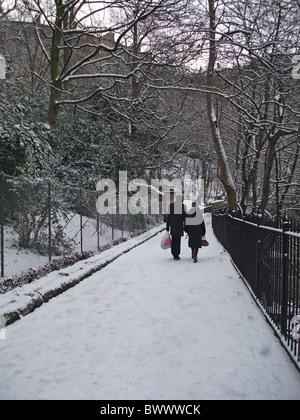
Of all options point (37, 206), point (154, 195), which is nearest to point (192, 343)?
point (37, 206)

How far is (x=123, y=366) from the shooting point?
3.62 m

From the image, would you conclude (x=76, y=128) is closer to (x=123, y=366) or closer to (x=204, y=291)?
(x=204, y=291)

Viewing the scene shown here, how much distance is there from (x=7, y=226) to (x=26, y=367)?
575cm

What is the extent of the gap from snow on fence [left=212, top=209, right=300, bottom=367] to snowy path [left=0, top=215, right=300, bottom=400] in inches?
7.6

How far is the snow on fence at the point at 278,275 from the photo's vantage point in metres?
3.78

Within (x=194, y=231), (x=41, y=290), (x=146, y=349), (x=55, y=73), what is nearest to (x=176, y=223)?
(x=194, y=231)

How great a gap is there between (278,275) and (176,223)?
654 cm

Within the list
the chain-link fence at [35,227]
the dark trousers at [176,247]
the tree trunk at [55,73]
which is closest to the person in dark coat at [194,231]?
the dark trousers at [176,247]

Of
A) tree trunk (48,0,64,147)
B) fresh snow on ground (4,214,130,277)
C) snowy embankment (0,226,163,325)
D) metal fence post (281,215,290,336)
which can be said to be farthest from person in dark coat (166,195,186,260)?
metal fence post (281,215,290,336)

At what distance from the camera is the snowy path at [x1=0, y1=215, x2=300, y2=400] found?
3191mm

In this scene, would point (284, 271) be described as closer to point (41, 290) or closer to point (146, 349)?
point (146, 349)

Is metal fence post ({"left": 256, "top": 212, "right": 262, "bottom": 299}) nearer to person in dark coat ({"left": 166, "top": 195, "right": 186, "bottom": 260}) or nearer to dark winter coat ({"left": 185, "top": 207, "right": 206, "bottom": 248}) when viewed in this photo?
dark winter coat ({"left": 185, "top": 207, "right": 206, "bottom": 248})

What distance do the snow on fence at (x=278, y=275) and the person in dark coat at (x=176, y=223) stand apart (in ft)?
13.6
